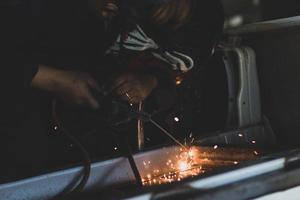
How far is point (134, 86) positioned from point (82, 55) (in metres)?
0.27

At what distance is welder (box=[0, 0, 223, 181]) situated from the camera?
63.5 inches

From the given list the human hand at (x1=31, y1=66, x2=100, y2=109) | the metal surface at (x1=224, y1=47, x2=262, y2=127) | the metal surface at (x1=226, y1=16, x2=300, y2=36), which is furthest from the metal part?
the metal surface at (x1=226, y1=16, x2=300, y2=36)

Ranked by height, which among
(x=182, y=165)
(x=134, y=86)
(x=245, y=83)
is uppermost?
(x=134, y=86)

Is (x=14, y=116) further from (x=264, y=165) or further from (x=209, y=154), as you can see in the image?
(x=264, y=165)

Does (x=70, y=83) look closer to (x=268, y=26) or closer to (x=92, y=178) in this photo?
(x=92, y=178)

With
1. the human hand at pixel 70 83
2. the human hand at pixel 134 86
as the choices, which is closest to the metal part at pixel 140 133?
the human hand at pixel 134 86

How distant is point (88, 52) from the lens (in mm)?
1884

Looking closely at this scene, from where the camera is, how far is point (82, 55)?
188 centimetres

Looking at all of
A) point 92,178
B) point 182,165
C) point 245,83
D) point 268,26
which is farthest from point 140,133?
point 268,26

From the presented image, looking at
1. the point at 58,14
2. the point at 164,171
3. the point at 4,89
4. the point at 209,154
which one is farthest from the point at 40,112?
the point at 209,154

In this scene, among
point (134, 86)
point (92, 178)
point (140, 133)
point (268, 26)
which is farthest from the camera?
point (268, 26)

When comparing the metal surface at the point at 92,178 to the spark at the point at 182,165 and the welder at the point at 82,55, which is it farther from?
the welder at the point at 82,55

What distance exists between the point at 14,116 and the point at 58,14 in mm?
390

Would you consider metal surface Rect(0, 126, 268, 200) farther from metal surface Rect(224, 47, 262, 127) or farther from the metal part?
metal surface Rect(224, 47, 262, 127)
